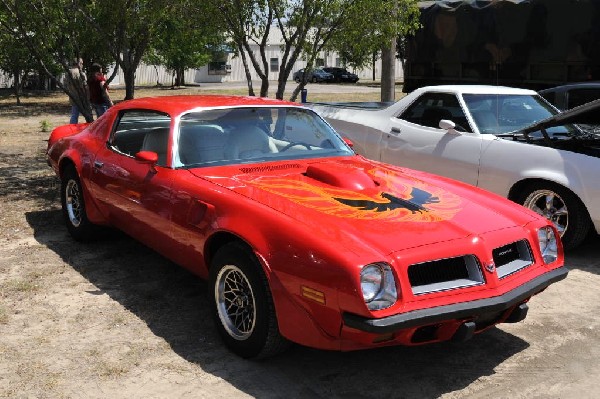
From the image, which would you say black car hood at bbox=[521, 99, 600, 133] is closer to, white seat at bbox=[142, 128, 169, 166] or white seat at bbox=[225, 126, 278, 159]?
white seat at bbox=[225, 126, 278, 159]

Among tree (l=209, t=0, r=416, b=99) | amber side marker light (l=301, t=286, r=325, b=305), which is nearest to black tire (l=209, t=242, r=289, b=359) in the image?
amber side marker light (l=301, t=286, r=325, b=305)

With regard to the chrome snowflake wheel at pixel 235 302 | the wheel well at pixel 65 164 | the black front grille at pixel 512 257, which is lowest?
the chrome snowflake wheel at pixel 235 302

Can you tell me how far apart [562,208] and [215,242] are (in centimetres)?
342

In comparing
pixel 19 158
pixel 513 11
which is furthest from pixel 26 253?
pixel 513 11

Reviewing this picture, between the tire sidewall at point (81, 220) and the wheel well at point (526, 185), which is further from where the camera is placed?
the tire sidewall at point (81, 220)

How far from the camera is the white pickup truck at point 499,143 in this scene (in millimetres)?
5770

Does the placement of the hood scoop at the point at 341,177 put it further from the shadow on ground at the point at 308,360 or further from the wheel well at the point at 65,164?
the wheel well at the point at 65,164

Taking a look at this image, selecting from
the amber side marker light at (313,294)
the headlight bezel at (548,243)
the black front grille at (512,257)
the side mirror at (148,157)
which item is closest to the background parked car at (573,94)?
the headlight bezel at (548,243)

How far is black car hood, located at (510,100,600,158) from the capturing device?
586 centimetres

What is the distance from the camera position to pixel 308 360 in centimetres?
385

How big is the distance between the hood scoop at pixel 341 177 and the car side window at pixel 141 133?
1079mm

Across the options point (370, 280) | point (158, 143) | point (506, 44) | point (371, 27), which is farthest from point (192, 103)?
point (506, 44)

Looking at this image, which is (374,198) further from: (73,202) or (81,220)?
(73,202)

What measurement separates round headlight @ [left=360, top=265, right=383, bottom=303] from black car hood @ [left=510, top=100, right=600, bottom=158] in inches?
135
